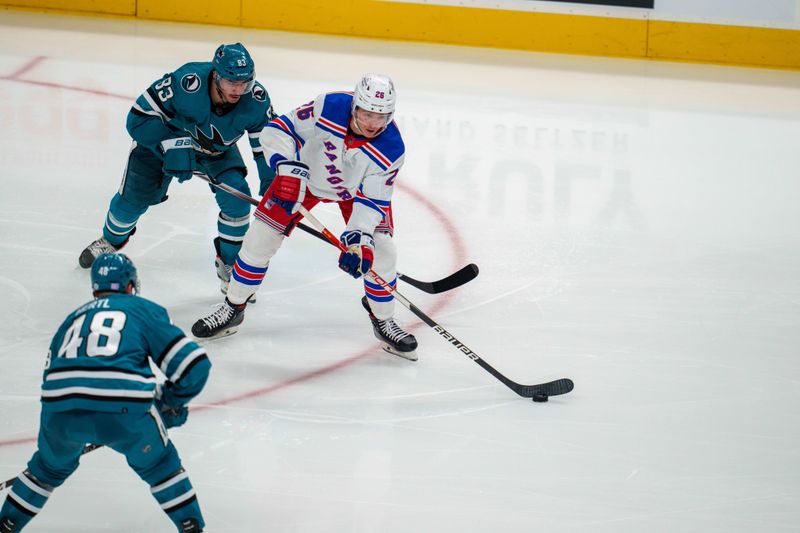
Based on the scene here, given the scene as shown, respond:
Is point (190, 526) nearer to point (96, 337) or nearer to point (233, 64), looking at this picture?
point (96, 337)

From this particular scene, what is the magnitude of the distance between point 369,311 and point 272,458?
1.06 metres

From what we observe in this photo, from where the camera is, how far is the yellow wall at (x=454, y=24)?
9.69 m

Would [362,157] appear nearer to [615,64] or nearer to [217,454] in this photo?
[217,454]

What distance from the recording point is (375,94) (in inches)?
151

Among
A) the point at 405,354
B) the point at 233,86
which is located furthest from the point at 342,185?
the point at 405,354

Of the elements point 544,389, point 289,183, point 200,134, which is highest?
point 200,134

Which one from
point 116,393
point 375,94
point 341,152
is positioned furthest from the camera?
point 341,152

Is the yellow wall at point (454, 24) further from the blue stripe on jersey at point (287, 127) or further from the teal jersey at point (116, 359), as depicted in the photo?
the teal jersey at point (116, 359)

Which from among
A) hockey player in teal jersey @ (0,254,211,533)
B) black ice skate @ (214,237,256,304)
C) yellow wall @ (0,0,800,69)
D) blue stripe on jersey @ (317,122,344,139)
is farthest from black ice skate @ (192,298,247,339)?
yellow wall @ (0,0,800,69)

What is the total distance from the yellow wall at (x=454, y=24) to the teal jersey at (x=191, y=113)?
5.64m

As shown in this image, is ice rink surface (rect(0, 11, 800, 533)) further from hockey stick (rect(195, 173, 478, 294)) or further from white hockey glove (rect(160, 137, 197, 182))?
white hockey glove (rect(160, 137, 197, 182))

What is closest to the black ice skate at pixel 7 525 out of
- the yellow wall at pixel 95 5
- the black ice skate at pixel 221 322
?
Answer: the black ice skate at pixel 221 322

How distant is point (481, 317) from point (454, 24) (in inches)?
226

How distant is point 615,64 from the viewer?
9.59 m
